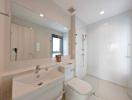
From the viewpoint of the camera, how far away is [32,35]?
1.81m

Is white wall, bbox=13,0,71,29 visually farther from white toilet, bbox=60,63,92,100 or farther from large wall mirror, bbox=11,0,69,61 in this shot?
white toilet, bbox=60,63,92,100

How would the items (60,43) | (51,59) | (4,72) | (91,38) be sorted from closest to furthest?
(4,72)
(51,59)
(60,43)
(91,38)

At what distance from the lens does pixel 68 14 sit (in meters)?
2.95

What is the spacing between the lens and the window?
2393 millimetres

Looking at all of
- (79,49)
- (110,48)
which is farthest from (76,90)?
(110,48)

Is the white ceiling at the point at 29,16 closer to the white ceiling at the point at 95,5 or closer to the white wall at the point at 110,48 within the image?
the white ceiling at the point at 95,5

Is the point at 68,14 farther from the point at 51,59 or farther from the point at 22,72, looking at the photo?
the point at 22,72

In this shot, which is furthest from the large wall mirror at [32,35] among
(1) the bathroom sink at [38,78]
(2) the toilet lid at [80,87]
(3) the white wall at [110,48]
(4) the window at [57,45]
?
(3) the white wall at [110,48]

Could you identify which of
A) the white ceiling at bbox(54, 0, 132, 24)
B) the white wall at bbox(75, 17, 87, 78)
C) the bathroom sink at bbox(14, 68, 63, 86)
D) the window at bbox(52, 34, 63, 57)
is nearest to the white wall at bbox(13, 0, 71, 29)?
the white ceiling at bbox(54, 0, 132, 24)

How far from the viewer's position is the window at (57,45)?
7.85 feet

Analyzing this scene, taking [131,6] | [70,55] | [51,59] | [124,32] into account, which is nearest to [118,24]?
[124,32]

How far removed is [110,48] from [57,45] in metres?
2.21

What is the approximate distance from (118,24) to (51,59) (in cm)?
273

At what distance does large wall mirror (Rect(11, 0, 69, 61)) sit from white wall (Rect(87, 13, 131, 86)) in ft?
6.66
